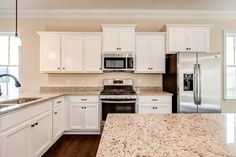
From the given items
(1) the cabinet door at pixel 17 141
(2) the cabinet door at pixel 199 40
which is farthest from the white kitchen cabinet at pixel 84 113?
(2) the cabinet door at pixel 199 40

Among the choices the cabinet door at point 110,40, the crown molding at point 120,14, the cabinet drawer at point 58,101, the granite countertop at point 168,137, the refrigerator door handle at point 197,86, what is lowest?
the cabinet drawer at point 58,101

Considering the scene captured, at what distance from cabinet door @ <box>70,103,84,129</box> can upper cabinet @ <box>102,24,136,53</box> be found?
1316mm

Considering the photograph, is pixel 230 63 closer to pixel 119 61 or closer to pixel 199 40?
pixel 199 40

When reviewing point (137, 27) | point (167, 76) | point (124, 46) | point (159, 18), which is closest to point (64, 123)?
point (124, 46)

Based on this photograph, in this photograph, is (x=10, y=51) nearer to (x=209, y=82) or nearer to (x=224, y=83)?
(x=209, y=82)

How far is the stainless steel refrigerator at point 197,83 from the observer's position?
4.02 m

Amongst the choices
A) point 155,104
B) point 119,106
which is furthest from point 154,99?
point 119,106

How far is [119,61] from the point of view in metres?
4.57

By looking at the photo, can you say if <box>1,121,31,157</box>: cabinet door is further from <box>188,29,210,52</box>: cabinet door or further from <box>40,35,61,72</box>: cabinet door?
<box>188,29,210,52</box>: cabinet door

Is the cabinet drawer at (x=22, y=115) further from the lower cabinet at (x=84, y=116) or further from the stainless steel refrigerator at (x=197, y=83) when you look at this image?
the stainless steel refrigerator at (x=197, y=83)

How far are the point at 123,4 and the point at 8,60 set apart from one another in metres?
2.99

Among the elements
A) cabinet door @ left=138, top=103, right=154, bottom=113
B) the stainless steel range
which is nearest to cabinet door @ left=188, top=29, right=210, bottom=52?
cabinet door @ left=138, top=103, right=154, bottom=113

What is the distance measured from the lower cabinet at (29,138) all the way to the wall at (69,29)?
5.46ft

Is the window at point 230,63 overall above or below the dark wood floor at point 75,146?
above
